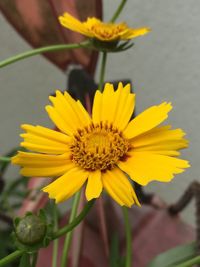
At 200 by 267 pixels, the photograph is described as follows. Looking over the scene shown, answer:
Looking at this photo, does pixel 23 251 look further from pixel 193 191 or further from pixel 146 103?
pixel 146 103

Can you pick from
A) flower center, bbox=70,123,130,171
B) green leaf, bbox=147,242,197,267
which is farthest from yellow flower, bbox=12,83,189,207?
green leaf, bbox=147,242,197,267

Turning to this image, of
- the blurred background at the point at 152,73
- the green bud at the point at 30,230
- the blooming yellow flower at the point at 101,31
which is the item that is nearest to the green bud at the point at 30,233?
the green bud at the point at 30,230

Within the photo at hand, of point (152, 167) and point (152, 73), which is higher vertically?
point (152, 73)

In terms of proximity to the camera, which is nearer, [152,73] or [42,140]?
[42,140]

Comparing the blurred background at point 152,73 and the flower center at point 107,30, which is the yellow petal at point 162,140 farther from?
the blurred background at point 152,73

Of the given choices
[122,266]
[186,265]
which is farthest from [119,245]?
[186,265]

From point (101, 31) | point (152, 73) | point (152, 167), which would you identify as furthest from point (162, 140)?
point (152, 73)

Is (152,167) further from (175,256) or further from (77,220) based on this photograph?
(175,256)

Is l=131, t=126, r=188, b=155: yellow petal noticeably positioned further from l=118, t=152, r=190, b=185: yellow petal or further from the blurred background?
the blurred background
